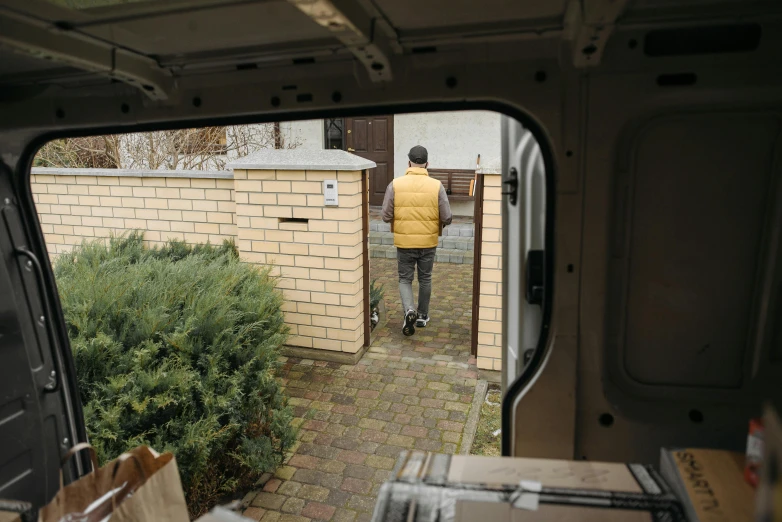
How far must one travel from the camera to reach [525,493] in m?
1.45

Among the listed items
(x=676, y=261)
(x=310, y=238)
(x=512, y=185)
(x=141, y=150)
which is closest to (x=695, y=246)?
(x=676, y=261)

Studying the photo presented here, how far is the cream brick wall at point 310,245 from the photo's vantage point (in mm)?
5254

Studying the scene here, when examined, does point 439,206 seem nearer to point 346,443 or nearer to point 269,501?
point 346,443

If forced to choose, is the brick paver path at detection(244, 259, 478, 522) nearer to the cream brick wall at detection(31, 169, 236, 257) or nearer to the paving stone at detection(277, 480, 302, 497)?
the paving stone at detection(277, 480, 302, 497)

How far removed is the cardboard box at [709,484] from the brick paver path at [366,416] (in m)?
2.31

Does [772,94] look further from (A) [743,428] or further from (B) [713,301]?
(A) [743,428]

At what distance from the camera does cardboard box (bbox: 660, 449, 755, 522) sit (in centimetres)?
131

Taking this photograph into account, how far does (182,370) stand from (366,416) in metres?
1.73

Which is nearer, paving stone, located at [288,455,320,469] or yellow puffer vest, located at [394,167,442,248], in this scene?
paving stone, located at [288,455,320,469]

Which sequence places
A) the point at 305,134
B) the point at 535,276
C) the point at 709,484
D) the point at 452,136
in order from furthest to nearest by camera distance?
the point at 305,134 → the point at 452,136 → the point at 535,276 → the point at 709,484

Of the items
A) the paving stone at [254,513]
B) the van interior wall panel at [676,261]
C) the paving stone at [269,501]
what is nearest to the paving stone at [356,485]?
the paving stone at [269,501]

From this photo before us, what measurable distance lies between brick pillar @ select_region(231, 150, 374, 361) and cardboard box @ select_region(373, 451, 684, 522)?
150 inches

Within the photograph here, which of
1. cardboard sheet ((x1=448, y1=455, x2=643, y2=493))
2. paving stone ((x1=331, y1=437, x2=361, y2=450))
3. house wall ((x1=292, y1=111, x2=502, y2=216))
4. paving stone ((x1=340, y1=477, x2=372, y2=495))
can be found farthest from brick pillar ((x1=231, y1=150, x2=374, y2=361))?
house wall ((x1=292, y1=111, x2=502, y2=216))

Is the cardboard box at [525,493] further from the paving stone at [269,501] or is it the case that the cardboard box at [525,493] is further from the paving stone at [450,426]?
the paving stone at [450,426]
